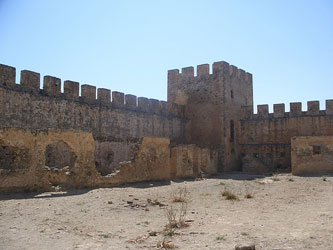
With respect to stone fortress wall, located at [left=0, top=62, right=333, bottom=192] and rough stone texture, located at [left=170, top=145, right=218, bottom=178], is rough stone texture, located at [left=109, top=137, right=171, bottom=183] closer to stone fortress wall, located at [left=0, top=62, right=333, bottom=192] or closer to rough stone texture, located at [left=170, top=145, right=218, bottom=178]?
stone fortress wall, located at [left=0, top=62, right=333, bottom=192]

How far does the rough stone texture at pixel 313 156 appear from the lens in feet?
63.0

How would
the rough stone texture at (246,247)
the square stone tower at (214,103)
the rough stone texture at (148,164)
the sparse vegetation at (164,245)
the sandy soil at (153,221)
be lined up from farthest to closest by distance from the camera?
the square stone tower at (214,103), the rough stone texture at (148,164), the sandy soil at (153,221), the sparse vegetation at (164,245), the rough stone texture at (246,247)

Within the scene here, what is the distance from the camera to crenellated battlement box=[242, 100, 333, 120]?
24219mm

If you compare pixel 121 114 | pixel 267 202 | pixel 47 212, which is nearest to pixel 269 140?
pixel 121 114

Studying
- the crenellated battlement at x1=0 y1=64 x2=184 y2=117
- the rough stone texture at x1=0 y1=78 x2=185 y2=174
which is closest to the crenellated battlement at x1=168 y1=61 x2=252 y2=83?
the crenellated battlement at x1=0 y1=64 x2=184 y2=117

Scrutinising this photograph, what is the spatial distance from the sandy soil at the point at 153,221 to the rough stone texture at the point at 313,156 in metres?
7.89

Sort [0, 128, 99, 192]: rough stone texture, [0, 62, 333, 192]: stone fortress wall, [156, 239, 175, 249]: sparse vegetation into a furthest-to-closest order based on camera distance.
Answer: [0, 62, 333, 192]: stone fortress wall
[0, 128, 99, 192]: rough stone texture
[156, 239, 175, 249]: sparse vegetation

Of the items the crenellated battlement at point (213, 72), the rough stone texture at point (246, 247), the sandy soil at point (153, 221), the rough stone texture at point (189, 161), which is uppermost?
the crenellated battlement at point (213, 72)

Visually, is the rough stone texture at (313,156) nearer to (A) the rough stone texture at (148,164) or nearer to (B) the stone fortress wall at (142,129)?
(B) the stone fortress wall at (142,129)

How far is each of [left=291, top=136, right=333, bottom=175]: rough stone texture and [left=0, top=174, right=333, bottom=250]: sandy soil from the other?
25.9ft

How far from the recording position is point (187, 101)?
87.5 ft

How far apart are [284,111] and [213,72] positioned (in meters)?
5.94

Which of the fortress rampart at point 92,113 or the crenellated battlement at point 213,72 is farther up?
the crenellated battlement at point 213,72

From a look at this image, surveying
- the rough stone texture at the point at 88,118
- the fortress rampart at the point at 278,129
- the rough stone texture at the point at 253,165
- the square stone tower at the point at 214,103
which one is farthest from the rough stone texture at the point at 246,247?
the fortress rampart at the point at 278,129
